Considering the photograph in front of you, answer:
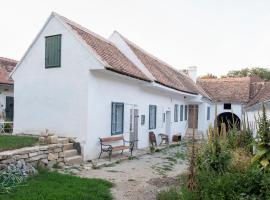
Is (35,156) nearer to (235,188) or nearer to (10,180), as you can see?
(10,180)

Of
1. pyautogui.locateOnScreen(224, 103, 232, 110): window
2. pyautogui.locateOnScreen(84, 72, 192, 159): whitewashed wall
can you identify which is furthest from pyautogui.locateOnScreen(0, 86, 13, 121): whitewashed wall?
pyautogui.locateOnScreen(224, 103, 232, 110): window

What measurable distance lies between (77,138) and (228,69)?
178 ft

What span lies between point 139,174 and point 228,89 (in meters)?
24.0

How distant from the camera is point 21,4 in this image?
11.7 m

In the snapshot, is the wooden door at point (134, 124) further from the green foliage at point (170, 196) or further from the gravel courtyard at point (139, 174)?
the green foliage at point (170, 196)

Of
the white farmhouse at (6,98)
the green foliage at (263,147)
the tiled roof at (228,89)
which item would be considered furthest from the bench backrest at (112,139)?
the tiled roof at (228,89)

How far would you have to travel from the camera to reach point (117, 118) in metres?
13.4

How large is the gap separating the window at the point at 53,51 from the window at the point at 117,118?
3.02 meters

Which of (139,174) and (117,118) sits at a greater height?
(117,118)

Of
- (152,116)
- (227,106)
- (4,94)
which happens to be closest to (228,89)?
(227,106)

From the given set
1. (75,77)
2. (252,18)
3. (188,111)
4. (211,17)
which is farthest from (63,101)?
(188,111)

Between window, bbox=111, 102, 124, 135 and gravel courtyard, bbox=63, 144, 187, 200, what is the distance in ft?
4.98

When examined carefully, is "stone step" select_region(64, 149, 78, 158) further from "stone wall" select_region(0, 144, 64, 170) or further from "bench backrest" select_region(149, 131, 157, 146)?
"bench backrest" select_region(149, 131, 157, 146)

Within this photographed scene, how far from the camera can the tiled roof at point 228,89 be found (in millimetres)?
29539
